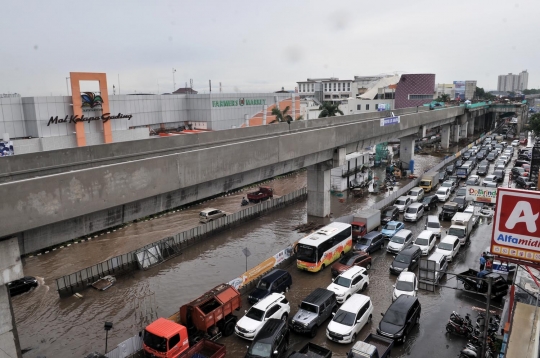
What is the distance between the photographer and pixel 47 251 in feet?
80.0

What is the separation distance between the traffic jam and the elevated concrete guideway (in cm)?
426

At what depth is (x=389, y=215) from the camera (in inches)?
1056

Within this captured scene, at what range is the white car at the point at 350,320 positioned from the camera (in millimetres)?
13859

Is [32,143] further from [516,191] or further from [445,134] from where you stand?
[445,134]

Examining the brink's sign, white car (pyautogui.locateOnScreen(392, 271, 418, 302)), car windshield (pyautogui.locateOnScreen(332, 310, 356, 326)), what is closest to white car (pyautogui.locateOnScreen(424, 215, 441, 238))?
white car (pyautogui.locateOnScreen(392, 271, 418, 302))

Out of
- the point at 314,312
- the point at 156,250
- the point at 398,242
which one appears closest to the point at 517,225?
the point at 314,312

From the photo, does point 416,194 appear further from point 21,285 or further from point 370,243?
point 21,285

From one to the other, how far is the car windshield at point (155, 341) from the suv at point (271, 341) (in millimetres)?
2668

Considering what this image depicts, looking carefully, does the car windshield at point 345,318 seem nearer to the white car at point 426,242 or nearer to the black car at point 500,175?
the white car at point 426,242

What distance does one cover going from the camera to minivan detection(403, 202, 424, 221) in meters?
26.9

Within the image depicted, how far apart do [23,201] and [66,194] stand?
124cm

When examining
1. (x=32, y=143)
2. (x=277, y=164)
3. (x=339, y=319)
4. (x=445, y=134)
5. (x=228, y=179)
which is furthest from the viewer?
(x=445, y=134)

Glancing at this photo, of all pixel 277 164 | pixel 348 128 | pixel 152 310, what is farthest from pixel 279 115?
pixel 152 310

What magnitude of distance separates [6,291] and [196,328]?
20.6 feet
